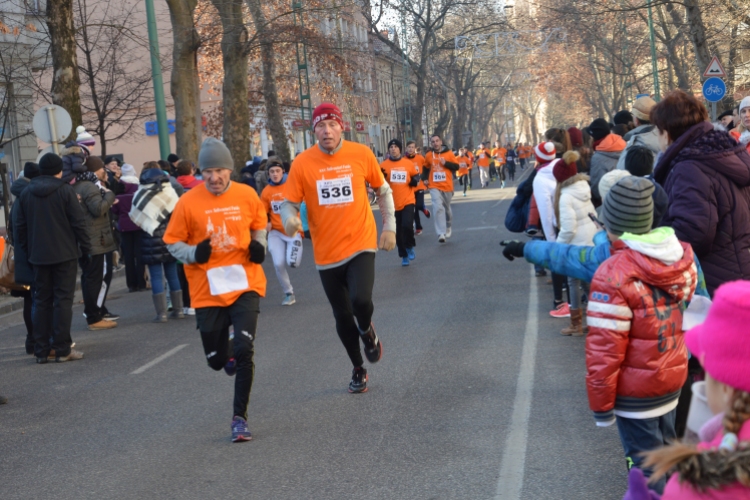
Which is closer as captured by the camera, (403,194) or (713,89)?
(403,194)

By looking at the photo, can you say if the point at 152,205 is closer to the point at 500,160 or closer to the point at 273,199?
the point at 273,199

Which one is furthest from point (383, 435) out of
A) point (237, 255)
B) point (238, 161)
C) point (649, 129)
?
point (238, 161)

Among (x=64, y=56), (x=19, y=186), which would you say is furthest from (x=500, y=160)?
(x=19, y=186)

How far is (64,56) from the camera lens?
1950cm

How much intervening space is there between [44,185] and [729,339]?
8.78m

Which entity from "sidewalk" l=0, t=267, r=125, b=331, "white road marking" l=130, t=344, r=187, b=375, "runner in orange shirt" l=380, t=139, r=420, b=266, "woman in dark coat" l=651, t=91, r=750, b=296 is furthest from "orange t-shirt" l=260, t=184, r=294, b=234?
"woman in dark coat" l=651, t=91, r=750, b=296

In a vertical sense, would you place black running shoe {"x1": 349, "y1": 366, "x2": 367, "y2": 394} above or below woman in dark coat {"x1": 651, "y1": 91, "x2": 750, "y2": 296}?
below

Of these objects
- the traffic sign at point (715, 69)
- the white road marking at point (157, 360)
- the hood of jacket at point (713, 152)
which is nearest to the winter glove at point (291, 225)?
the hood of jacket at point (713, 152)

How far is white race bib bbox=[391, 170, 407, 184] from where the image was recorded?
674 inches

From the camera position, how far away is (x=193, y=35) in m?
24.5

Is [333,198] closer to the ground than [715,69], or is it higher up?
closer to the ground

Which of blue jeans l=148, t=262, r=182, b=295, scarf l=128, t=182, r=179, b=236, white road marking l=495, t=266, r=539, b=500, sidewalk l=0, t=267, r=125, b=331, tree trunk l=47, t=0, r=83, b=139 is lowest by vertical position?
white road marking l=495, t=266, r=539, b=500

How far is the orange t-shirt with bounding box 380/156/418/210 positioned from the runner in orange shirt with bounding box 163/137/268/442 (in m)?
10.1

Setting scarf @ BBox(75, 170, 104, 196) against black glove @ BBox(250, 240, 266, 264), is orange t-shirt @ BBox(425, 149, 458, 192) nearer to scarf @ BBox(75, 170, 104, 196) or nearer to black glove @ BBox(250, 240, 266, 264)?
Answer: scarf @ BBox(75, 170, 104, 196)
